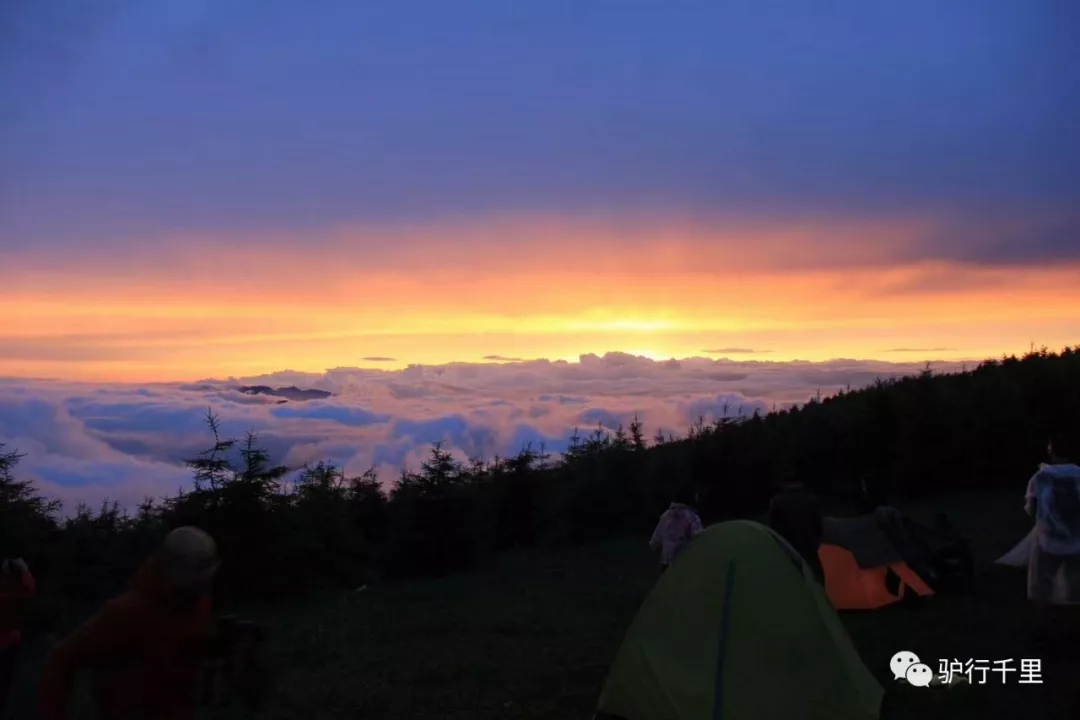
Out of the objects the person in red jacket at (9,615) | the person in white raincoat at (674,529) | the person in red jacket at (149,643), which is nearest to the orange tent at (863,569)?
the person in white raincoat at (674,529)

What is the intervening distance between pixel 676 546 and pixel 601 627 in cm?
201

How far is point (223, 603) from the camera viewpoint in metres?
19.6

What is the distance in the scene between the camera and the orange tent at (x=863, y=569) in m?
13.0

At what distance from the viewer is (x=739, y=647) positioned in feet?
25.7

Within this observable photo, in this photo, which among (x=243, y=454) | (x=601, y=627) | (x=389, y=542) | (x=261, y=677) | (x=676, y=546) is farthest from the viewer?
(x=389, y=542)

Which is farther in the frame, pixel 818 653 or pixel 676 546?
pixel 676 546

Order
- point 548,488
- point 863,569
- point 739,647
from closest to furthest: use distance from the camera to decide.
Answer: point 739,647, point 863,569, point 548,488

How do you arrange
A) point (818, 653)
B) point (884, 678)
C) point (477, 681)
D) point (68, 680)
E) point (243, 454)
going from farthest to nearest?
1. point (243, 454)
2. point (477, 681)
3. point (884, 678)
4. point (818, 653)
5. point (68, 680)

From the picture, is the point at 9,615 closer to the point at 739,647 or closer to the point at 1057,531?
the point at 739,647

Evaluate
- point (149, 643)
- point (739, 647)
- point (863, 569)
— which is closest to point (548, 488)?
point (863, 569)

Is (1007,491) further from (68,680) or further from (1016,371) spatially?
(68,680)

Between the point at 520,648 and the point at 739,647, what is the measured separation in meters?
5.14

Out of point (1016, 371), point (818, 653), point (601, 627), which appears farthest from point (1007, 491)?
point (818, 653)

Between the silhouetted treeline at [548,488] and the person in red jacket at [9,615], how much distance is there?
30.7ft
